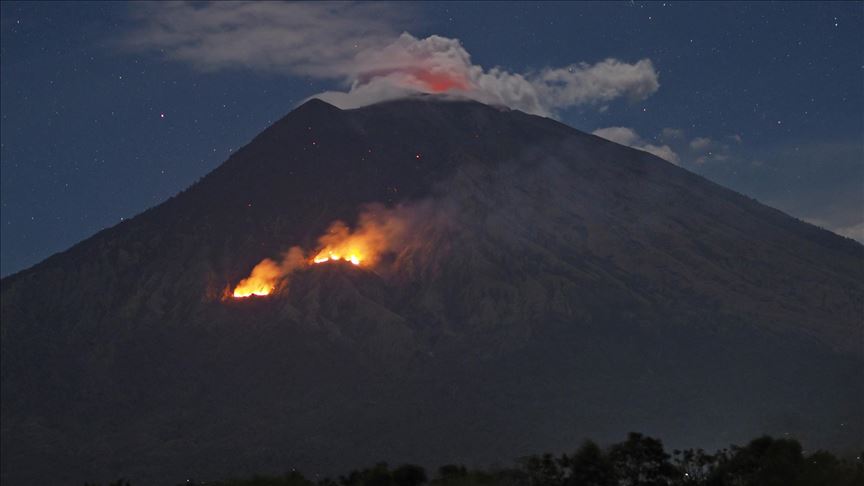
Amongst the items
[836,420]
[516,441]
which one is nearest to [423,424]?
[516,441]

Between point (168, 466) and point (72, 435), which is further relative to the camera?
point (72, 435)

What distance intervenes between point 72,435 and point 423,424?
48.0 m

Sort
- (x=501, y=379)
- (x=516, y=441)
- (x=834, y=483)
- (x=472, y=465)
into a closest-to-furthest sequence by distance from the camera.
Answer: (x=834, y=483), (x=472, y=465), (x=516, y=441), (x=501, y=379)

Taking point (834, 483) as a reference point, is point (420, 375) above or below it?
above

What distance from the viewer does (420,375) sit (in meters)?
194

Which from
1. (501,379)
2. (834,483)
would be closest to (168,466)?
(501,379)

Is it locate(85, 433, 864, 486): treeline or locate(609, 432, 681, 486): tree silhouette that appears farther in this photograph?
locate(609, 432, 681, 486): tree silhouette

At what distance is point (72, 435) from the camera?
19525 centimetres

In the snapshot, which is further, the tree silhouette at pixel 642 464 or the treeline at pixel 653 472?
the tree silhouette at pixel 642 464

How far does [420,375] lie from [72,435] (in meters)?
46.0

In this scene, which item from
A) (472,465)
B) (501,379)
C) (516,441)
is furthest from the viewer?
(501,379)

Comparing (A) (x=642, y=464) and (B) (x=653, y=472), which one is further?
(A) (x=642, y=464)

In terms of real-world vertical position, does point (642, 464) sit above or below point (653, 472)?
above

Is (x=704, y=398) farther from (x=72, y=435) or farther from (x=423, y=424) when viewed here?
(x=72, y=435)
